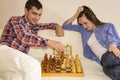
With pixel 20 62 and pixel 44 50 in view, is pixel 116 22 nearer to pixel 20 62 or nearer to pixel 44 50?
pixel 44 50

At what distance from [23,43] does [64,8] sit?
105 cm

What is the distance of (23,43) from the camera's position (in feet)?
7.47

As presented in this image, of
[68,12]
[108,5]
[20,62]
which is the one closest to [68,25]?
[68,12]

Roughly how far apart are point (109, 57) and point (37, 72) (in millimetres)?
787

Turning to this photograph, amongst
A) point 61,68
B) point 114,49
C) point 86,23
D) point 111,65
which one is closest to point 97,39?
point 86,23

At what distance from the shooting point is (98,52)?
2477 mm

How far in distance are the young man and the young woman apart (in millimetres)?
276

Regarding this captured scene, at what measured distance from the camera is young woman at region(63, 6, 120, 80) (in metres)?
2.25

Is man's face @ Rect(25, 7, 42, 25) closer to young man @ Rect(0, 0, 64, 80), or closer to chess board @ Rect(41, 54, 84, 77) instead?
young man @ Rect(0, 0, 64, 80)

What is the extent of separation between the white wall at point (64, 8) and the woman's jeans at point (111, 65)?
38.0 inches

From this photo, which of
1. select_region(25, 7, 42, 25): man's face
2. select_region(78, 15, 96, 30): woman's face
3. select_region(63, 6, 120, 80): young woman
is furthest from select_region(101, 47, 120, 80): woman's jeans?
select_region(25, 7, 42, 25): man's face

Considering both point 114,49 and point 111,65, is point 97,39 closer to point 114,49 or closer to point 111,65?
point 114,49

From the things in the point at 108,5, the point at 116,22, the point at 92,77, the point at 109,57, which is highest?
the point at 108,5

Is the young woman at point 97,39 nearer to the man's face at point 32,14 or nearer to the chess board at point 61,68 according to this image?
the chess board at point 61,68
